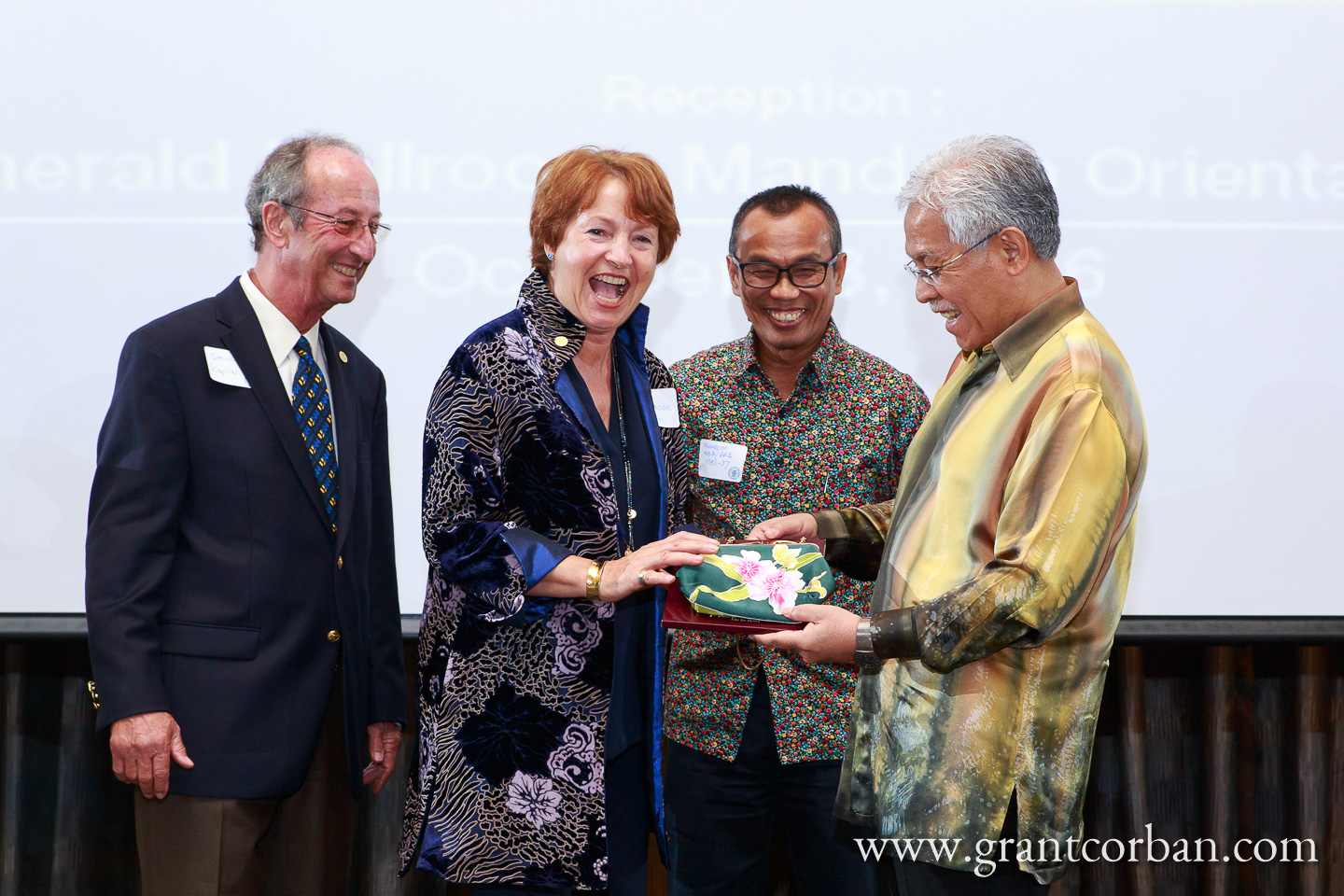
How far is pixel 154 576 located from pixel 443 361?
1244mm

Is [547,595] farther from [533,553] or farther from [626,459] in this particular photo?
[626,459]

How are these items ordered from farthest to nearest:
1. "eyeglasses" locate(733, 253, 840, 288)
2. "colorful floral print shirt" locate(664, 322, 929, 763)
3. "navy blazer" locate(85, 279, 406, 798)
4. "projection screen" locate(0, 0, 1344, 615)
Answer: "projection screen" locate(0, 0, 1344, 615) < "eyeglasses" locate(733, 253, 840, 288) < "colorful floral print shirt" locate(664, 322, 929, 763) < "navy blazer" locate(85, 279, 406, 798)

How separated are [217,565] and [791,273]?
1.33m

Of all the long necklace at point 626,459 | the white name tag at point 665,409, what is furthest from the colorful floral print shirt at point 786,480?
the long necklace at point 626,459

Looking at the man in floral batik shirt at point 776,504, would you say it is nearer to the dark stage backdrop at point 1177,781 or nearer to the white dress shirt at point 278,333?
the white dress shirt at point 278,333

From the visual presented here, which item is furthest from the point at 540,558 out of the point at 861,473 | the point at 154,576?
the point at 861,473

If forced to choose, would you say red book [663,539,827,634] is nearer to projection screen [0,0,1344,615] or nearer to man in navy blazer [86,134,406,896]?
man in navy blazer [86,134,406,896]

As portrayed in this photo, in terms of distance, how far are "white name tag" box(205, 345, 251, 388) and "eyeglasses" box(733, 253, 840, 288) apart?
43.0 inches

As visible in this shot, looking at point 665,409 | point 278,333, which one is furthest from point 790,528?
point 278,333

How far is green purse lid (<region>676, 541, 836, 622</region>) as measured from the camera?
179 cm

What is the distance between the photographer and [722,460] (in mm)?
2340

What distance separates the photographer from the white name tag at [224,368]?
6.56 ft

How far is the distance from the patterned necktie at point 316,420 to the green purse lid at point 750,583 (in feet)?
2.62

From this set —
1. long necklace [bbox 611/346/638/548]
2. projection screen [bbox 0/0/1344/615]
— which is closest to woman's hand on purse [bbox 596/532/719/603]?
long necklace [bbox 611/346/638/548]
